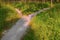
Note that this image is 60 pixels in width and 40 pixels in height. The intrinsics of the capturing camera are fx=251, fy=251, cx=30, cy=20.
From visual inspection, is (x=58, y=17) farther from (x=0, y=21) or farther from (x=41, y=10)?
(x=0, y=21)

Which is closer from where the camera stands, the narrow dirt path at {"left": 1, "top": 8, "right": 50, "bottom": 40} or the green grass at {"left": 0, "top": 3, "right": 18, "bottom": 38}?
the narrow dirt path at {"left": 1, "top": 8, "right": 50, "bottom": 40}

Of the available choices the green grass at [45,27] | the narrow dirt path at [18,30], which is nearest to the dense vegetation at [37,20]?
the green grass at [45,27]

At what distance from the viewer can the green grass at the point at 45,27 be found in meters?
9.75

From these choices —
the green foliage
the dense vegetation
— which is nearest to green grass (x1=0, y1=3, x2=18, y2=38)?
the dense vegetation

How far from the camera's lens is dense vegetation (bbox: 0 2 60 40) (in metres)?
9.93

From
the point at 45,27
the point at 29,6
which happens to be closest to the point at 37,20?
the point at 45,27

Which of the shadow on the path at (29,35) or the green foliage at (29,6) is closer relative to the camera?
the shadow on the path at (29,35)

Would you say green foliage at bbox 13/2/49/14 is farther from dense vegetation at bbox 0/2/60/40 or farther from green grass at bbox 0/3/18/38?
green grass at bbox 0/3/18/38

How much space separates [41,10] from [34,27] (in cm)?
244

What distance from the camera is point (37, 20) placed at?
10680mm

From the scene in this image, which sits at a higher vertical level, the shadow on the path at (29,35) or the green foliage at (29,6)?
the green foliage at (29,6)

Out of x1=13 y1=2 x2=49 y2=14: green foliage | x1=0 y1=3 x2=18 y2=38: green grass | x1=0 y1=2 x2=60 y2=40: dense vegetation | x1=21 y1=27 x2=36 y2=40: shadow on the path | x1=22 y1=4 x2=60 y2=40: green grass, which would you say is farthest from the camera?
x1=13 y1=2 x2=49 y2=14: green foliage

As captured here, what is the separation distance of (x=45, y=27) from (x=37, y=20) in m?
0.50

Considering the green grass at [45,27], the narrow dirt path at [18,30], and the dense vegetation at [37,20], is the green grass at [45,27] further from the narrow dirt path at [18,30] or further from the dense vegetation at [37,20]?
the narrow dirt path at [18,30]
